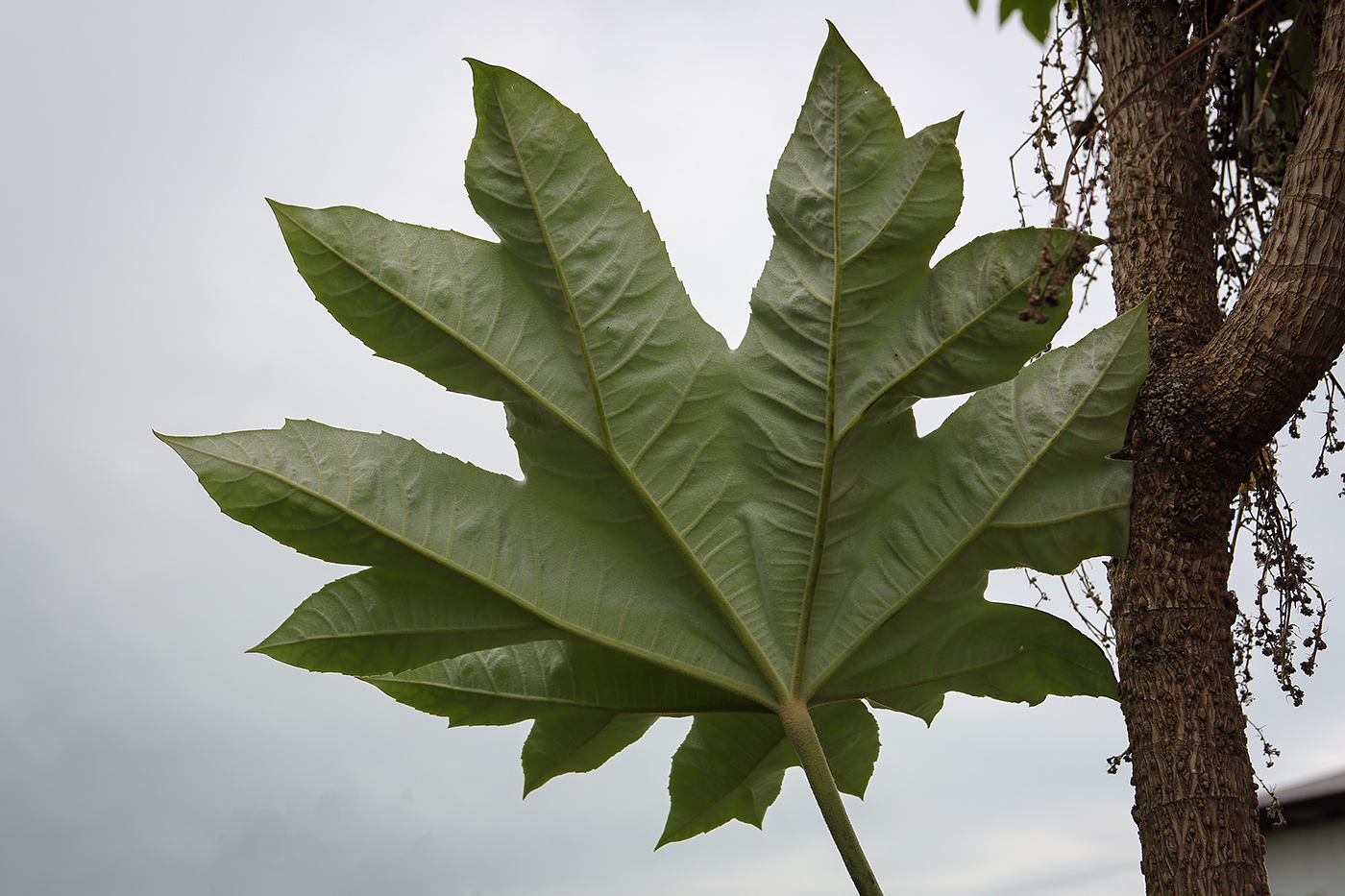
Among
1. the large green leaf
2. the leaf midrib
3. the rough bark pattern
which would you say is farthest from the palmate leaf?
the large green leaf

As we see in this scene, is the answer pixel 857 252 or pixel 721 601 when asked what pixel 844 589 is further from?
pixel 857 252

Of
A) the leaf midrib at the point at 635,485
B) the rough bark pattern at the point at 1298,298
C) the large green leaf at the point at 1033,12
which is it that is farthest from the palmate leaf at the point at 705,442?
the large green leaf at the point at 1033,12

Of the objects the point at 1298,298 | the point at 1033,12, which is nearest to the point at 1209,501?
the point at 1298,298

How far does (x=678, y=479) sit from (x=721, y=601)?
12cm

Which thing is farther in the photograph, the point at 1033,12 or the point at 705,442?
the point at 1033,12

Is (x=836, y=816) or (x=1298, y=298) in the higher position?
(x=1298, y=298)

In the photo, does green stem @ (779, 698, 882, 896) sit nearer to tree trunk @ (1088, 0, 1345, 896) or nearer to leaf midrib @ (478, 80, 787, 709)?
leaf midrib @ (478, 80, 787, 709)

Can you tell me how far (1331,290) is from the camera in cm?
86

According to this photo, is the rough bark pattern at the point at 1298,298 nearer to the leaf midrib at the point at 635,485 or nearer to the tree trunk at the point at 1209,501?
the tree trunk at the point at 1209,501

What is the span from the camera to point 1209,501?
35.2 inches

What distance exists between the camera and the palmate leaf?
0.78m

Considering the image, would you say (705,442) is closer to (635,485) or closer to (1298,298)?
(635,485)

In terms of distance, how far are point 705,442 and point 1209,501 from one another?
515mm

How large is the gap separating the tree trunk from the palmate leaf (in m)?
0.08
